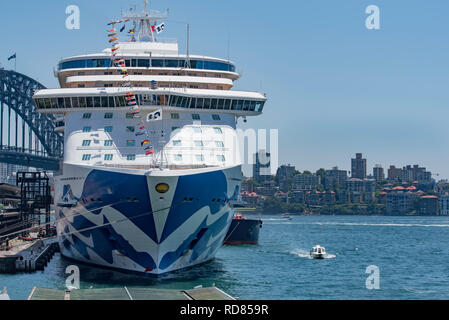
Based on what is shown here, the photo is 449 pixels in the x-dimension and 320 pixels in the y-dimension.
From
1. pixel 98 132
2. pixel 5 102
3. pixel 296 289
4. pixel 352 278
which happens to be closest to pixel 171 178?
pixel 98 132

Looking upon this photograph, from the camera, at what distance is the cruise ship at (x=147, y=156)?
32000 mm

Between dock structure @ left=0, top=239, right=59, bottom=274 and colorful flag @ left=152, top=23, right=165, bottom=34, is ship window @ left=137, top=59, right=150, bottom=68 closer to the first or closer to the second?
colorful flag @ left=152, top=23, right=165, bottom=34

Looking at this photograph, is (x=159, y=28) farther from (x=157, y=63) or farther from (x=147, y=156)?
(x=147, y=156)

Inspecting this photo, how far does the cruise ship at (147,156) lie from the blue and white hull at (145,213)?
5 cm

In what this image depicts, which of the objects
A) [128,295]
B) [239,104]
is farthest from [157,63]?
[128,295]

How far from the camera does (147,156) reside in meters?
35.3

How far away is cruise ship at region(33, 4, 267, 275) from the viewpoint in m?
32.0

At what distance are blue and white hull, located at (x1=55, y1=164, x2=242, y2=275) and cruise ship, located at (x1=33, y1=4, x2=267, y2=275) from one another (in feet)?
0.16

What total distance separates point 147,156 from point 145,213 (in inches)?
173

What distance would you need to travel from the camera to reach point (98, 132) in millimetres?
36312

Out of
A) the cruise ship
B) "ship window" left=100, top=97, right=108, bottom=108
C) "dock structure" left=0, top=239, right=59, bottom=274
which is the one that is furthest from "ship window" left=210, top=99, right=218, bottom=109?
"dock structure" left=0, top=239, right=59, bottom=274

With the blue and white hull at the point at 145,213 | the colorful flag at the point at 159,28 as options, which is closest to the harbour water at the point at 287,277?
the blue and white hull at the point at 145,213
